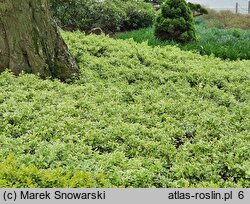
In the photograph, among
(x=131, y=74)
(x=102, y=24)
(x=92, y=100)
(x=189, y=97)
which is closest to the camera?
(x=92, y=100)

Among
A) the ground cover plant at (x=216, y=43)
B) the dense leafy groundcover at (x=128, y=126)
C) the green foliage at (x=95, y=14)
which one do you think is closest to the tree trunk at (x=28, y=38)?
the dense leafy groundcover at (x=128, y=126)

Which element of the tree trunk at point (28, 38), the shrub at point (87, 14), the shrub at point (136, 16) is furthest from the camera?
the shrub at point (136, 16)

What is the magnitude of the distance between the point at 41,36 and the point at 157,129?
243 cm

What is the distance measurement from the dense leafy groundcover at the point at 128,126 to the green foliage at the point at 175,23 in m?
3.81

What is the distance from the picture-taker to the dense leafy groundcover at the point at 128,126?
377 centimetres

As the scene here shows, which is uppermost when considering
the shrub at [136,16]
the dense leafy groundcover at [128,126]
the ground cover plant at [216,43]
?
the shrub at [136,16]

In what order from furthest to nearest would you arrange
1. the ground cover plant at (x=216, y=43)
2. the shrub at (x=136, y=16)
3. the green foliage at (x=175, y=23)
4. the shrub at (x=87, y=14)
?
the shrub at (x=136, y=16) < the shrub at (x=87, y=14) < the green foliage at (x=175, y=23) < the ground cover plant at (x=216, y=43)

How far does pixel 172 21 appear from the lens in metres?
11.3

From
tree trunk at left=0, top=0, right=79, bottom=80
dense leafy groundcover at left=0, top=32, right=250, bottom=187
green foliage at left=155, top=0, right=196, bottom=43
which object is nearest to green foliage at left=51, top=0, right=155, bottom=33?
green foliage at left=155, top=0, right=196, bottom=43

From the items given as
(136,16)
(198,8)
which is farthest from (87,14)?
(198,8)

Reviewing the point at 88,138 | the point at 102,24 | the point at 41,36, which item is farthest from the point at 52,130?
the point at 102,24

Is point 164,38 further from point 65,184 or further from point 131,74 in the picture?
point 65,184

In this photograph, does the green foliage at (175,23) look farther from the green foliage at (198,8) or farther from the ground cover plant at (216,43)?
the green foliage at (198,8)

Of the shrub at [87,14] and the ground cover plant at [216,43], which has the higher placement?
the shrub at [87,14]
